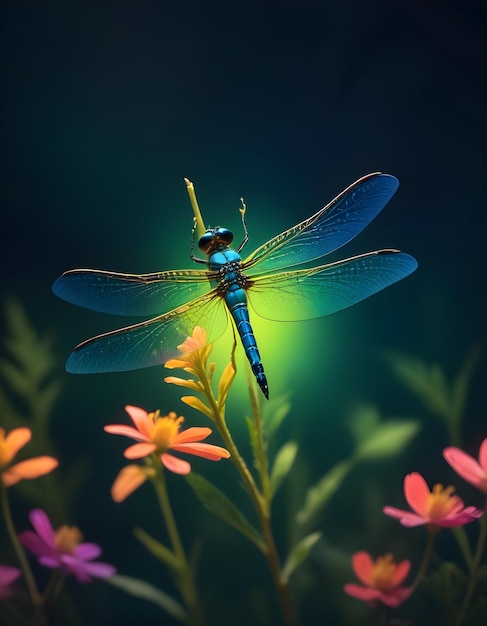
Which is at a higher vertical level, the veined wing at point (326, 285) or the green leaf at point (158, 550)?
the veined wing at point (326, 285)

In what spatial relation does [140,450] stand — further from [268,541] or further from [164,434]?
[268,541]

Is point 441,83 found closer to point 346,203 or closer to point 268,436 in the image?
point 346,203

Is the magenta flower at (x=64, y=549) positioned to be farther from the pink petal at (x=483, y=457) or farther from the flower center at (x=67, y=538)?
the pink petal at (x=483, y=457)

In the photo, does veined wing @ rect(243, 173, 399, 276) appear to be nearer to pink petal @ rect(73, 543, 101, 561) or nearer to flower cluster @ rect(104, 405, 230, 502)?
flower cluster @ rect(104, 405, 230, 502)

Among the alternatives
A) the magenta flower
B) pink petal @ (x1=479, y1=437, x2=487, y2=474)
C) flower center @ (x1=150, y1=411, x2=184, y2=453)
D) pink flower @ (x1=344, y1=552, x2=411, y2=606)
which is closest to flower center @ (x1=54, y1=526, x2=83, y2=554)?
the magenta flower

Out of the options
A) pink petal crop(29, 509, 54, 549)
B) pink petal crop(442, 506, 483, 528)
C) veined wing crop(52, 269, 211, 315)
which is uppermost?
veined wing crop(52, 269, 211, 315)

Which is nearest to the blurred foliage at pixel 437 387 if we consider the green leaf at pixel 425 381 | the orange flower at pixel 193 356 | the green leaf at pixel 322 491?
the green leaf at pixel 425 381
